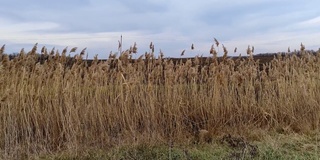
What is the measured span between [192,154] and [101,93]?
207 centimetres

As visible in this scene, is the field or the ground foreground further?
the field

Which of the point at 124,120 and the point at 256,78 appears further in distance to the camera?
the point at 256,78

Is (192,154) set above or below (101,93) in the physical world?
below

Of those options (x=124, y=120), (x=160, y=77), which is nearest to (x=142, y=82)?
(x=160, y=77)

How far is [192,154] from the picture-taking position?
4.68 metres

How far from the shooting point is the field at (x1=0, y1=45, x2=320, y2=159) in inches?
199

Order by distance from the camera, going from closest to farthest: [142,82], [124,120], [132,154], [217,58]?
1. [132,154]
2. [124,120]
3. [142,82]
4. [217,58]

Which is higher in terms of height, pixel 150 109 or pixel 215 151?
pixel 150 109

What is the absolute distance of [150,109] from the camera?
231 inches

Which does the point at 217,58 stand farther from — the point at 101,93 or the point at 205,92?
the point at 101,93

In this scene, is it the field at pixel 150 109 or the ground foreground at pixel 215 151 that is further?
the field at pixel 150 109

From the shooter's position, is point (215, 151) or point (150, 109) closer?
point (215, 151)

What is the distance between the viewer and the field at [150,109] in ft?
16.6

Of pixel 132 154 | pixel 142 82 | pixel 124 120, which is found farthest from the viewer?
pixel 142 82
